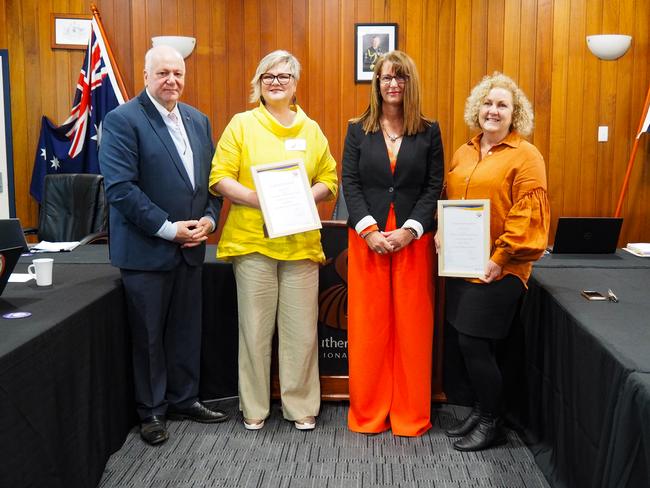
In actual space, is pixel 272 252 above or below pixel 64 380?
above

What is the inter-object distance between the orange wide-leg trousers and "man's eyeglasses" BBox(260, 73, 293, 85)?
0.66 meters

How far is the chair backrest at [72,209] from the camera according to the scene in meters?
4.44

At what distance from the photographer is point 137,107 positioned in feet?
9.05

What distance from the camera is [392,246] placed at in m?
2.78

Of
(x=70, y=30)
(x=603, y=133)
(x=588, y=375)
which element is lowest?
(x=588, y=375)

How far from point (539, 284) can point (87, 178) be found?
297 cm

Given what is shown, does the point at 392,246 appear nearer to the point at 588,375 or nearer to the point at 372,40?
the point at 588,375

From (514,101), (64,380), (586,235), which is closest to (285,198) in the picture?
(514,101)

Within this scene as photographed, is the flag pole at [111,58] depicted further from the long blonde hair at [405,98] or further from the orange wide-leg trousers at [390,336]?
the orange wide-leg trousers at [390,336]

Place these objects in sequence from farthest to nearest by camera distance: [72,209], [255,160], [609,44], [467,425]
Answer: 1. [609,44]
2. [72,209]
3. [467,425]
4. [255,160]

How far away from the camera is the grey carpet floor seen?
259 centimetres

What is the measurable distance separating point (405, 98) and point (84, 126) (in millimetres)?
3233

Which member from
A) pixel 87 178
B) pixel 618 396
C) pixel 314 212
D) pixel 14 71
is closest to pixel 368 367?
pixel 314 212

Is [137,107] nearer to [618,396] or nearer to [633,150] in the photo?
[618,396]
